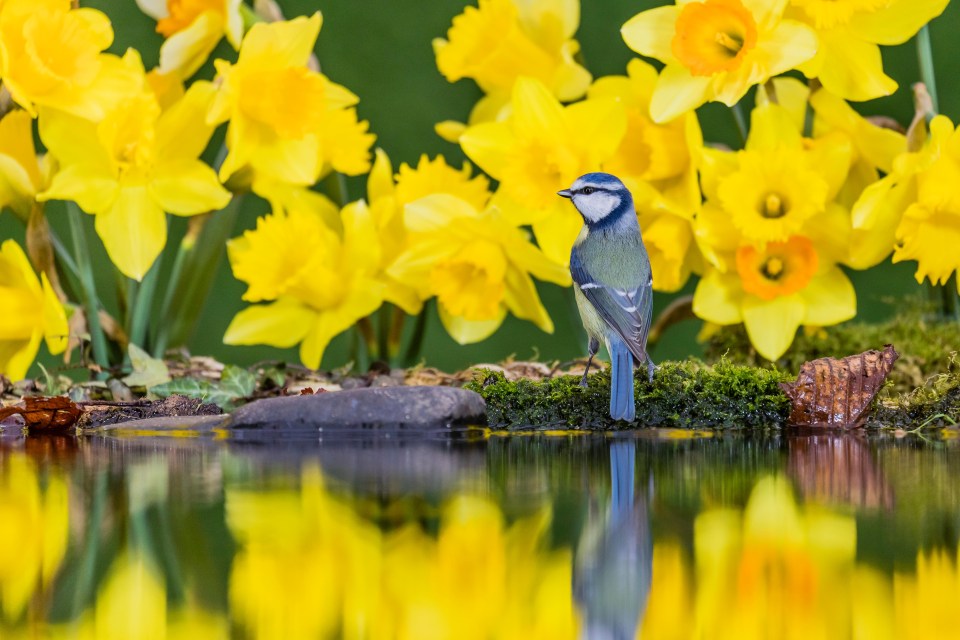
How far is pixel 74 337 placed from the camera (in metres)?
2.88

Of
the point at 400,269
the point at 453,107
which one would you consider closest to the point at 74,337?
the point at 400,269

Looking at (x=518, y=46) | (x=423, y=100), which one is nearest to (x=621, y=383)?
(x=518, y=46)

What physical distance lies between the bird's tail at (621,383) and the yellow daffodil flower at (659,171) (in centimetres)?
65

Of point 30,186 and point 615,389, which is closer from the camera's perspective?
point 615,389

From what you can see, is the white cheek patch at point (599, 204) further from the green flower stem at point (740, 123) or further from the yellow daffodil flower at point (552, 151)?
the green flower stem at point (740, 123)

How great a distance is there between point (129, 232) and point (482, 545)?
1909 millimetres

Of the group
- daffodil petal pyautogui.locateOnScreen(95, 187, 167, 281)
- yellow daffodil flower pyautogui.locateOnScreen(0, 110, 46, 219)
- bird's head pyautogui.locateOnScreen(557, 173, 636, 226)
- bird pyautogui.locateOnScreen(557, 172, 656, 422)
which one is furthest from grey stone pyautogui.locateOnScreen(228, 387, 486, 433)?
yellow daffodil flower pyautogui.locateOnScreen(0, 110, 46, 219)

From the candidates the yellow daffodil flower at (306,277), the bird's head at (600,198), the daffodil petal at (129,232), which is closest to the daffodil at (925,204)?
the bird's head at (600,198)

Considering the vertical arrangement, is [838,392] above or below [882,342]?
below

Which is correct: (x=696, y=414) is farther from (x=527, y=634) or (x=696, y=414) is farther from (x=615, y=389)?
(x=527, y=634)

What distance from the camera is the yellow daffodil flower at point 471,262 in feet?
9.09

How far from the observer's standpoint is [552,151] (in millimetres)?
2736

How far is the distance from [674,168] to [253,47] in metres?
1.04

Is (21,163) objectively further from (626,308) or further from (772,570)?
(772,570)
